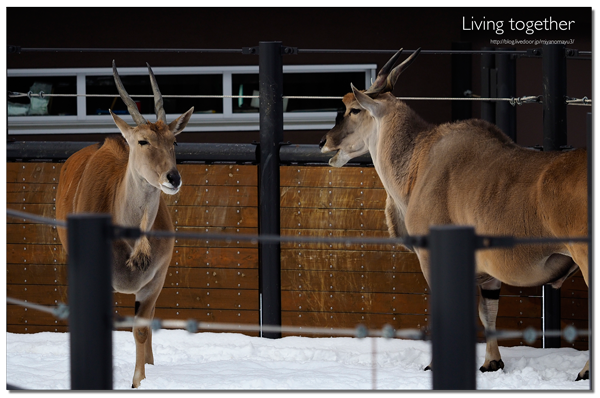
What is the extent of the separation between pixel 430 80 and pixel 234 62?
2.39 m

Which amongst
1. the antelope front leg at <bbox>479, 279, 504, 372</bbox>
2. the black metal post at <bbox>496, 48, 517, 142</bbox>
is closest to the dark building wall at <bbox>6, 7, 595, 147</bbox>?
the black metal post at <bbox>496, 48, 517, 142</bbox>

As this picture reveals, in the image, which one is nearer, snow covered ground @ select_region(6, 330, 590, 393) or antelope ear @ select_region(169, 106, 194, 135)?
snow covered ground @ select_region(6, 330, 590, 393)

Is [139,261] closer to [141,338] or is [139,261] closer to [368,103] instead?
[141,338]

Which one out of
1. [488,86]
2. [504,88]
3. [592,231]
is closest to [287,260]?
[504,88]

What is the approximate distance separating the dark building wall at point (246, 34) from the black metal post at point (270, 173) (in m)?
4.23

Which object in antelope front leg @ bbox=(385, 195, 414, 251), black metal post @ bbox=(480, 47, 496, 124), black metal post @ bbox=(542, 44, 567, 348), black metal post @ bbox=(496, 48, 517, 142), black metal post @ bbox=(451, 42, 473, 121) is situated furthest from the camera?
black metal post @ bbox=(451, 42, 473, 121)

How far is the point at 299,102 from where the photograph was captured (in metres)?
10.3

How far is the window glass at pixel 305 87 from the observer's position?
10250 mm

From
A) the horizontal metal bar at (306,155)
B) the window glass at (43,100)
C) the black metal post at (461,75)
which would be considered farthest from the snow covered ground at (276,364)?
the black metal post at (461,75)

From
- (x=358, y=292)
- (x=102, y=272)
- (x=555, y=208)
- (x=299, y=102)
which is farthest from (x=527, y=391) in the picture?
(x=299, y=102)

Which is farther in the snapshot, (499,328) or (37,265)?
(37,265)

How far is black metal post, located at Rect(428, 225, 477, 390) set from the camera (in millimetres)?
2398

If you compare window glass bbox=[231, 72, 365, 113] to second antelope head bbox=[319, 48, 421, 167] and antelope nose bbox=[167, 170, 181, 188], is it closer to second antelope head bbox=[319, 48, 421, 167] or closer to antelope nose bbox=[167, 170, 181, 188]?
second antelope head bbox=[319, 48, 421, 167]

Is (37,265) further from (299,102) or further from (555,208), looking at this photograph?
(299,102)
